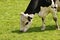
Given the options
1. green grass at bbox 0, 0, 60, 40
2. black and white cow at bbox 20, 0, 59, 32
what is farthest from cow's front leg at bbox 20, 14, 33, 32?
green grass at bbox 0, 0, 60, 40

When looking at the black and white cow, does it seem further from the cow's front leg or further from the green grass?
the green grass

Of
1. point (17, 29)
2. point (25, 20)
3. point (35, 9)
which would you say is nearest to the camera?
point (25, 20)

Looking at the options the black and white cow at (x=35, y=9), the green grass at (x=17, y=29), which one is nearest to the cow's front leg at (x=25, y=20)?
→ the black and white cow at (x=35, y=9)

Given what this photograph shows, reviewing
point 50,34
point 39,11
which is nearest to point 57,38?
point 50,34

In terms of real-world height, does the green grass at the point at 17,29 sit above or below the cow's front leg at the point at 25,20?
below

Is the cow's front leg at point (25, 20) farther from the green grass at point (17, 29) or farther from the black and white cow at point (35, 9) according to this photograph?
the green grass at point (17, 29)

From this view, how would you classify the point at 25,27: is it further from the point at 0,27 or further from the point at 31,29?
the point at 0,27

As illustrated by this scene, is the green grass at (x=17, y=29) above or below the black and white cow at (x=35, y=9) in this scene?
below

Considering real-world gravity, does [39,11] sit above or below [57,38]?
above

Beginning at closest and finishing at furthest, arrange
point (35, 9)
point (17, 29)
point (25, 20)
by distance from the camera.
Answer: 1. point (25, 20)
2. point (35, 9)
3. point (17, 29)

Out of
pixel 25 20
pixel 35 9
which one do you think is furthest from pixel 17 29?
pixel 35 9

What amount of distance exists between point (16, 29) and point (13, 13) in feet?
7.94

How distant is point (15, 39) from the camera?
898 cm

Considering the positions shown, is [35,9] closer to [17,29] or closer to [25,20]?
[25,20]
